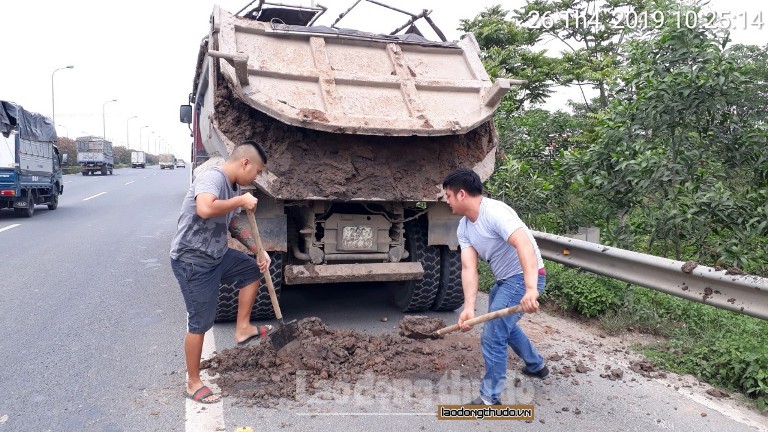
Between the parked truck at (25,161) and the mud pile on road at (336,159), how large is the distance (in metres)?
11.2

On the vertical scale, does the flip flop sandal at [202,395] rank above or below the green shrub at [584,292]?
below

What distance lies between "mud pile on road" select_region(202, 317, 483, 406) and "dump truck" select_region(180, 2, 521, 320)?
28.4 inches

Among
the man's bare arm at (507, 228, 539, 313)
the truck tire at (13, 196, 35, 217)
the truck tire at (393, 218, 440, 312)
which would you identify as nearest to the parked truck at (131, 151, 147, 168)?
the truck tire at (13, 196, 35, 217)

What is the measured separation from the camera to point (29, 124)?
15.0 metres

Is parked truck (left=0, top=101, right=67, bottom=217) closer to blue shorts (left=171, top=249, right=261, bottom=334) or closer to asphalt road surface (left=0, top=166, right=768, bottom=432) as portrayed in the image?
asphalt road surface (left=0, top=166, right=768, bottom=432)

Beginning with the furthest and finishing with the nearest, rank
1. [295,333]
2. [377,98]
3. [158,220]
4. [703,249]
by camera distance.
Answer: [158,220] < [703,249] < [377,98] < [295,333]

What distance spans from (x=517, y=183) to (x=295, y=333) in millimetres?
4451

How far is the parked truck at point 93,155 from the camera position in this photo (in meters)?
41.0

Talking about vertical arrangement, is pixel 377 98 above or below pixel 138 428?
above

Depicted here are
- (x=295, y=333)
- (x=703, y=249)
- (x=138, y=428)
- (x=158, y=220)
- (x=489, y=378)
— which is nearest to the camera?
(x=138, y=428)

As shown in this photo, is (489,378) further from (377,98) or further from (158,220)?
(158,220)

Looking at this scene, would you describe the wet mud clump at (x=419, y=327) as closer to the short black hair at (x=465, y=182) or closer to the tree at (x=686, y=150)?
the short black hair at (x=465, y=182)

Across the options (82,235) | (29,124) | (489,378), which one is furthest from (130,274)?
(29,124)

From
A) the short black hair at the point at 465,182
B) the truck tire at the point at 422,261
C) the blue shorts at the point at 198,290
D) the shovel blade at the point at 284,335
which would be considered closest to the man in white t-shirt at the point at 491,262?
the short black hair at the point at 465,182
